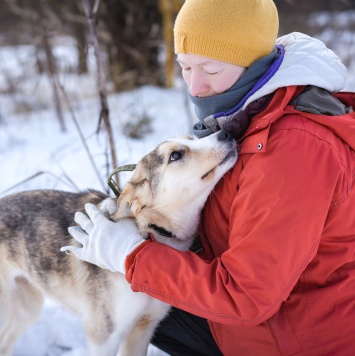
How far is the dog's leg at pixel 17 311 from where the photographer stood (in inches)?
102

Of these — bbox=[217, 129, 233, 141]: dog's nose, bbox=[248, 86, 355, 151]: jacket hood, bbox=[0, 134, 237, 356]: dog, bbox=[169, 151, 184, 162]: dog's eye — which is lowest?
bbox=[0, 134, 237, 356]: dog

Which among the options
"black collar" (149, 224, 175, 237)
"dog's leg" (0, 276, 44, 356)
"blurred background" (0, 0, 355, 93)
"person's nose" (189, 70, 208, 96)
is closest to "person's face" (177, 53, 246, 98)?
"person's nose" (189, 70, 208, 96)

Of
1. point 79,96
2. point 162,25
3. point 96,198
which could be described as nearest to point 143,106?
point 79,96

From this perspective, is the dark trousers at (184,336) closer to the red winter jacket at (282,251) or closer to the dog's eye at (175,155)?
the red winter jacket at (282,251)

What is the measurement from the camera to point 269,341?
184 cm

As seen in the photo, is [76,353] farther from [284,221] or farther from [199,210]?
[284,221]

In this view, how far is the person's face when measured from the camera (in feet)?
6.17

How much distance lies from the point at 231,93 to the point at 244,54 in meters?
0.16

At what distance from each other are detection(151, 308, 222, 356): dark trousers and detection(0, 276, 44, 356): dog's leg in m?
0.76

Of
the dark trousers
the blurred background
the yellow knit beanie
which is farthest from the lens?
the blurred background

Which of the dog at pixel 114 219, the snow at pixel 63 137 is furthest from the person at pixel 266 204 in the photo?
the snow at pixel 63 137

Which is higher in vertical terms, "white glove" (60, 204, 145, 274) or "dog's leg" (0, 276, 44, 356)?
"white glove" (60, 204, 145, 274)

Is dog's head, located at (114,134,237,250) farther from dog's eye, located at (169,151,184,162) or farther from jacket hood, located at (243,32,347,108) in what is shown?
jacket hood, located at (243,32,347,108)

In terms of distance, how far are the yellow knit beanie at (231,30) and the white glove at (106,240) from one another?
2.68 feet
